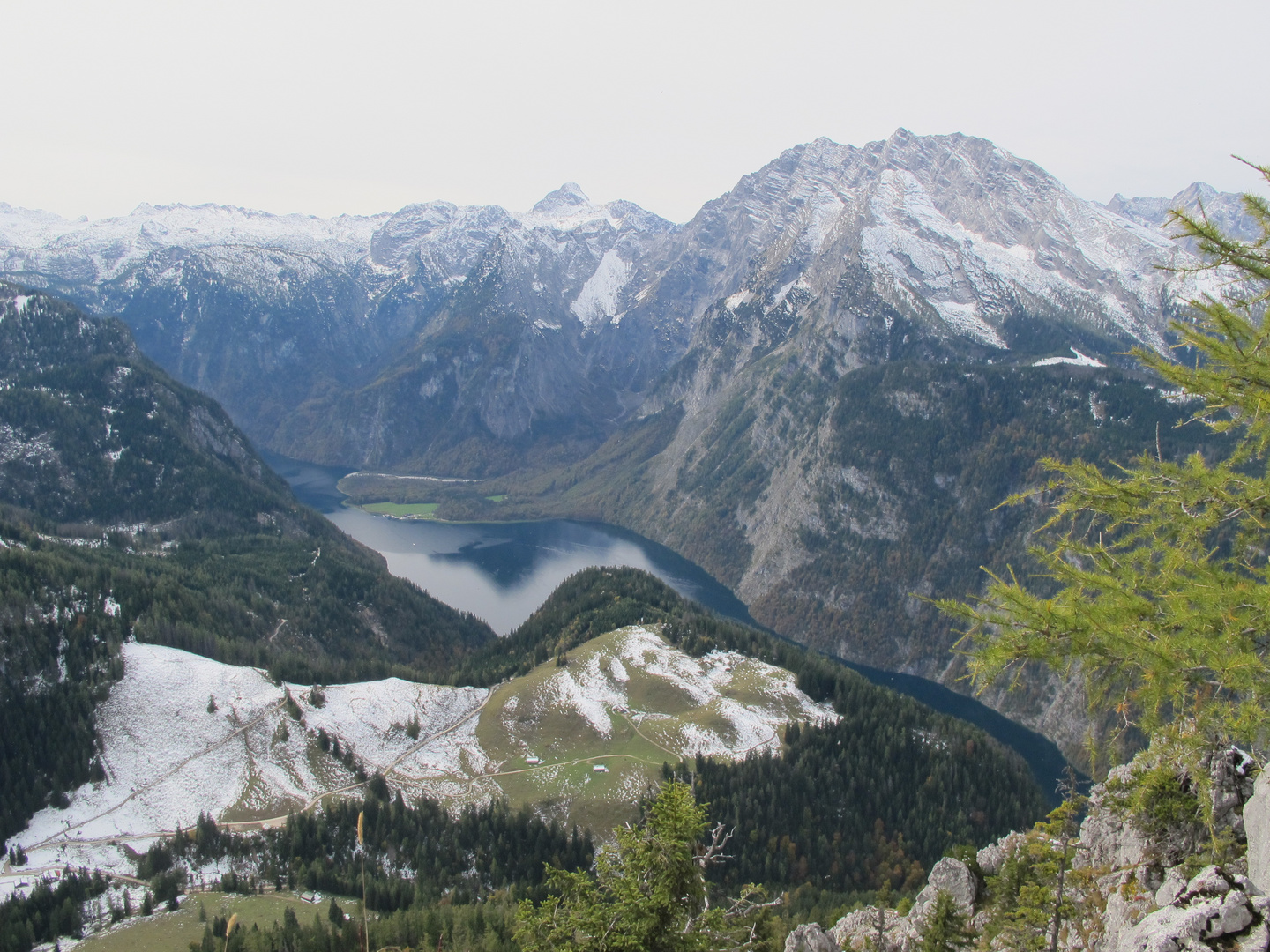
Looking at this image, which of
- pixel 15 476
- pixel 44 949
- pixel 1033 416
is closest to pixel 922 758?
pixel 44 949

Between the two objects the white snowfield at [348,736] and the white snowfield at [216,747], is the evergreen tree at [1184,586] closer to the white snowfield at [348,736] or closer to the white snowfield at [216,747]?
the white snowfield at [348,736]

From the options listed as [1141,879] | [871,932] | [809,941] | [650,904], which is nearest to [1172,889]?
[1141,879]

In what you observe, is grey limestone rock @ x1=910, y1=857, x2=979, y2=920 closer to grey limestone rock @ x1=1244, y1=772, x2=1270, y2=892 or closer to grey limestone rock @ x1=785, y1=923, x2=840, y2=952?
grey limestone rock @ x1=785, y1=923, x2=840, y2=952

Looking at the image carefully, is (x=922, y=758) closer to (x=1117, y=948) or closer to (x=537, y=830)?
(x=537, y=830)

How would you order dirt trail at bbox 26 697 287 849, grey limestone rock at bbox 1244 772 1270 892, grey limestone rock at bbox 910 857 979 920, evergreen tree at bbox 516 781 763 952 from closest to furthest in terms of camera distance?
1. grey limestone rock at bbox 1244 772 1270 892
2. evergreen tree at bbox 516 781 763 952
3. grey limestone rock at bbox 910 857 979 920
4. dirt trail at bbox 26 697 287 849

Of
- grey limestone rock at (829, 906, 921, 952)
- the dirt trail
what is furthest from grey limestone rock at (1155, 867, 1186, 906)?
the dirt trail

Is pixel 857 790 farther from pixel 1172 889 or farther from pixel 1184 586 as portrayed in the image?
pixel 1184 586
